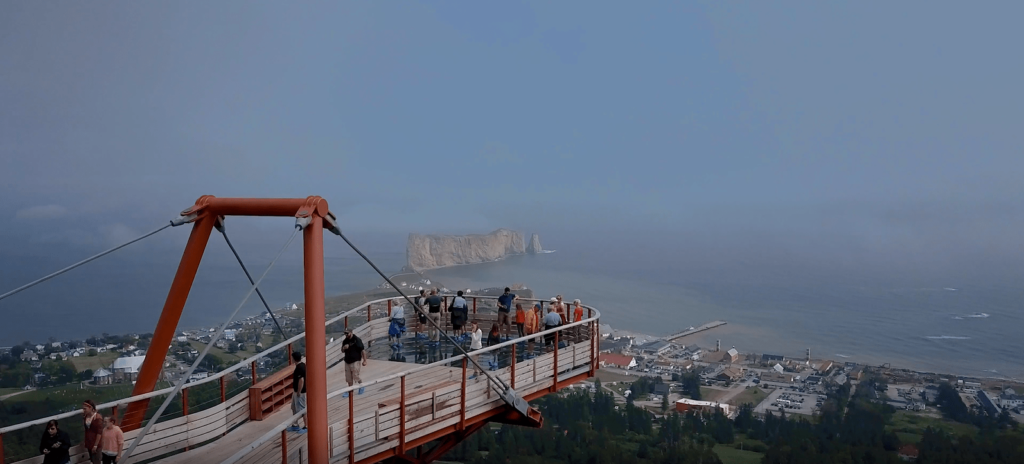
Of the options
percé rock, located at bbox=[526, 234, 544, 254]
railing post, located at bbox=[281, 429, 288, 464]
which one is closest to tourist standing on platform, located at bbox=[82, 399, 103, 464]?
railing post, located at bbox=[281, 429, 288, 464]

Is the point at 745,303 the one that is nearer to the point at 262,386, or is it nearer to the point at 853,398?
the point at 853,398

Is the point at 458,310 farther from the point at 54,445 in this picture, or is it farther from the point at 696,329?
the point at 696,329

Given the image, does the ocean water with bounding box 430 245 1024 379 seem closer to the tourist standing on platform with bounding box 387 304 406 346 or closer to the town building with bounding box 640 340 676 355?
the town building with bounding box 640 340 676 355

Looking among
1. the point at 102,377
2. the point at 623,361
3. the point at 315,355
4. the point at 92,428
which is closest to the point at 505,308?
the point at 315,355

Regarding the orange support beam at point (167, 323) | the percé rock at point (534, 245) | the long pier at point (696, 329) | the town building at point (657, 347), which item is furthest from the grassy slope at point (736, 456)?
the percé rock at point (534, 245)

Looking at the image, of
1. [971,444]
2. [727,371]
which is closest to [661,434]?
[727,371]

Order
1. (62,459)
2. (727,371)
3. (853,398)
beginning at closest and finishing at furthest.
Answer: (62,459) → (853,398) → (727,371)
